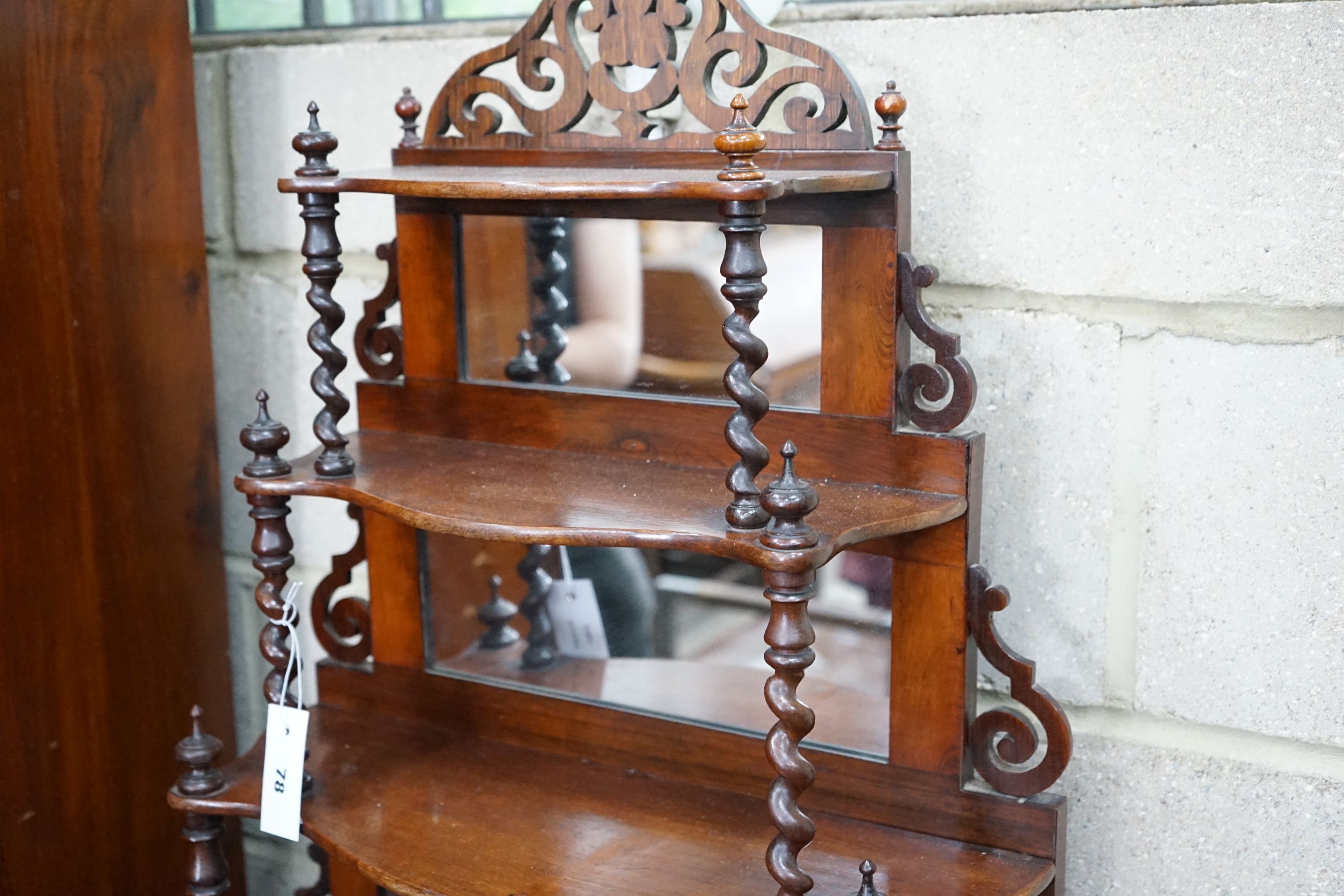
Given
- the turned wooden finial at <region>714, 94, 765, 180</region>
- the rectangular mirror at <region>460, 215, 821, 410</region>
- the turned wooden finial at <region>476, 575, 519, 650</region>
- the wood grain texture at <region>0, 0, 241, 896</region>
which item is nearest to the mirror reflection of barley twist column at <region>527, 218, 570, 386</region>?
the rectangular mirror at <region>460, 215, 821, 410</region>

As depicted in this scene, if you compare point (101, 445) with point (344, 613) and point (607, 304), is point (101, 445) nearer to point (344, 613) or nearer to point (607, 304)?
point (344, 613)

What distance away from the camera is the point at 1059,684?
110cm

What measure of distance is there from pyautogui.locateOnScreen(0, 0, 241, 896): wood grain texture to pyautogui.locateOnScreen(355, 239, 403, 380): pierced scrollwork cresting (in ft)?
0.89

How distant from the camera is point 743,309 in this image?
2.78 ft

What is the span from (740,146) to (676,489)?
0.95ft

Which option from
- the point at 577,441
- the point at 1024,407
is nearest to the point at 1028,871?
the point at 1024,407

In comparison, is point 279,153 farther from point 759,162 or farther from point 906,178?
point 906,178

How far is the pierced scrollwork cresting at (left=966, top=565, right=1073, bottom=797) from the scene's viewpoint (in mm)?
987

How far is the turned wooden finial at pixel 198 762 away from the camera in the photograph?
3.80ft

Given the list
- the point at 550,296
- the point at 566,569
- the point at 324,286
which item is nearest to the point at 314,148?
the point at 324,286

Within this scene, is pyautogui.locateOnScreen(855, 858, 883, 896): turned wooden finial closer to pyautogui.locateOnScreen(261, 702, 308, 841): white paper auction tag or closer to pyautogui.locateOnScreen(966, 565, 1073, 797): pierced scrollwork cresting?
pyautogui.locateOnScreen(966, 565, 1073, 797): pierced scrollwork cresting

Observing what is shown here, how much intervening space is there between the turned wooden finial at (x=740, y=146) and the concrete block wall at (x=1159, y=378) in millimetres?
299

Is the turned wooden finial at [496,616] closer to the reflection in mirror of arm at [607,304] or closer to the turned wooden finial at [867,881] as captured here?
the reflection in mirror of arm at [607,304]

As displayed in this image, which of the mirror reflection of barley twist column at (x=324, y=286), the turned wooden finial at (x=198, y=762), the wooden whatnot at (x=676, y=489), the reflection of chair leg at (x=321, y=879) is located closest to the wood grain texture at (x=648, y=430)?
the wooden whatnot at (x=676, y=489)
